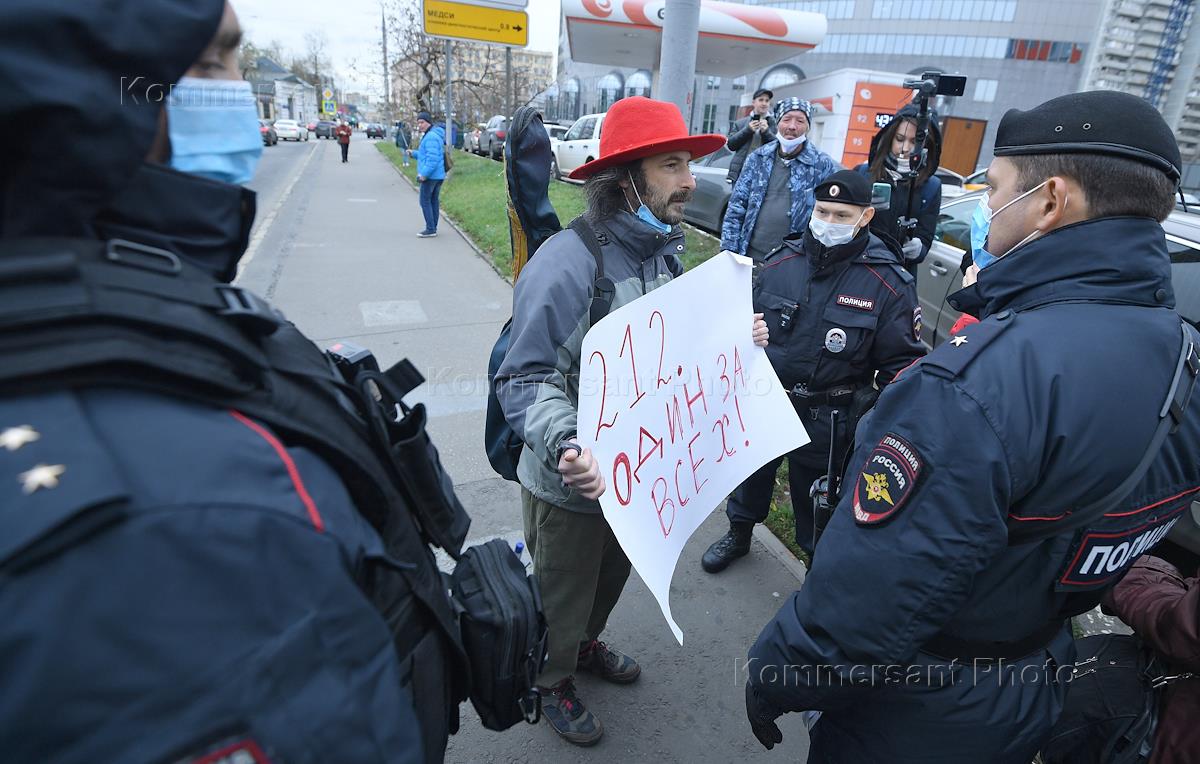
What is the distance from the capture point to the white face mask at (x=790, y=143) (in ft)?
15.5

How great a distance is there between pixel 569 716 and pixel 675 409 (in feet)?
3.88

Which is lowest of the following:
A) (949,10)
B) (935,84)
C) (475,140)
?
(475,140)

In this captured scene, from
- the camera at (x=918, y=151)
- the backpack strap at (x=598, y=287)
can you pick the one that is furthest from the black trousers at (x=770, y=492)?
the camera at (x=918, y=151)

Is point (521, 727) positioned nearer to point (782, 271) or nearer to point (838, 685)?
point (838, 685)

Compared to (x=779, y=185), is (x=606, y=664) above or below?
below

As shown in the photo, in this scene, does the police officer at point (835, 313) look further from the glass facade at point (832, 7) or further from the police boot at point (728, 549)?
the glass facade at point (832, 7)

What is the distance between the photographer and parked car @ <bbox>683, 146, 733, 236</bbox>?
9797 millimetres

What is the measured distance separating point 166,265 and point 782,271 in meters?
2.42

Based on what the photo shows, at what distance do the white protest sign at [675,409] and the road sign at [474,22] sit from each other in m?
13.4

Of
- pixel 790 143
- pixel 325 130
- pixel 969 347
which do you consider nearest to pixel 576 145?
pixel 790 143

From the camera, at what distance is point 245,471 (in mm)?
656

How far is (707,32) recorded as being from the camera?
16422mm

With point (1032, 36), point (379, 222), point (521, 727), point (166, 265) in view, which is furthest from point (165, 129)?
point (1032, 36)

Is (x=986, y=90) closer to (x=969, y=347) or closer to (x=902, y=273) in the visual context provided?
(x=902, y=273)
